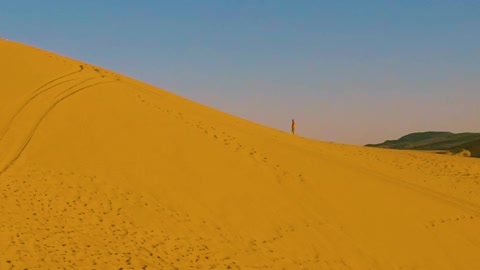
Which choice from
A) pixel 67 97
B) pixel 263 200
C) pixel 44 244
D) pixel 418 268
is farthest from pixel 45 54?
pixel 418 268

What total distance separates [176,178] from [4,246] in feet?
20.0

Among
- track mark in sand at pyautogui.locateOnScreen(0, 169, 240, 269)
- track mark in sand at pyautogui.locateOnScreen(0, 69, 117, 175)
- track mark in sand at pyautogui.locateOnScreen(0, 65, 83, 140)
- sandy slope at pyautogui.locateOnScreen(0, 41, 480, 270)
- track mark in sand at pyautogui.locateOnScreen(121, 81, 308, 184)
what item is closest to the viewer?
track mark in sand at pyautogui.locateOnScreen(0, 169, 240, 269)

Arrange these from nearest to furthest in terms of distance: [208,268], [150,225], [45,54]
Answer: [208,268], [150,225], [45,54]

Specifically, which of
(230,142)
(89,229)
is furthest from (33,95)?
(89,229)

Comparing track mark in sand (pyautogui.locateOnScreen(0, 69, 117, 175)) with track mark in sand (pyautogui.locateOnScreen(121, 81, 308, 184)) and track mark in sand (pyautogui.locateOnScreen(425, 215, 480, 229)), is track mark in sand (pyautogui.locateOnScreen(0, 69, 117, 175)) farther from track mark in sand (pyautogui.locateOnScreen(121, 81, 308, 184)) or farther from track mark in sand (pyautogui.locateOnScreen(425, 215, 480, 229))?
track mark in sand (pyautogui.locateOnScreen(425, 215, 480, 229))

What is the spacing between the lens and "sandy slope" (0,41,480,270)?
1283 cm

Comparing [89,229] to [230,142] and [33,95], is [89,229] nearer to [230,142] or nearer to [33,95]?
[230,142]

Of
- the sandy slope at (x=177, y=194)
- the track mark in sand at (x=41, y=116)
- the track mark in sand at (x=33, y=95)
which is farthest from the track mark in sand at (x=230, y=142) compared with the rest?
the track mark in sand at (x=33, y=95)

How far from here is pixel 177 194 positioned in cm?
1573

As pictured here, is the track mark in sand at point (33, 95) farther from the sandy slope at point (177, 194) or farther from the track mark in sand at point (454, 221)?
the track mark in sand at point (454, 221)

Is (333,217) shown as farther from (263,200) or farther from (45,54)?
(45,54)

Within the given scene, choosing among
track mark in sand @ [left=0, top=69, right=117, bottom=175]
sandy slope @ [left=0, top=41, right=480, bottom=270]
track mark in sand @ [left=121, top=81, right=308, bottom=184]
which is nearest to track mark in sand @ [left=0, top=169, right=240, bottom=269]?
sandy slope @ [left=0, top=41, right=480, bottom=270]

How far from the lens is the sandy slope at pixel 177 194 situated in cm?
1283

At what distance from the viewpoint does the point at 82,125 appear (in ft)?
60.0
